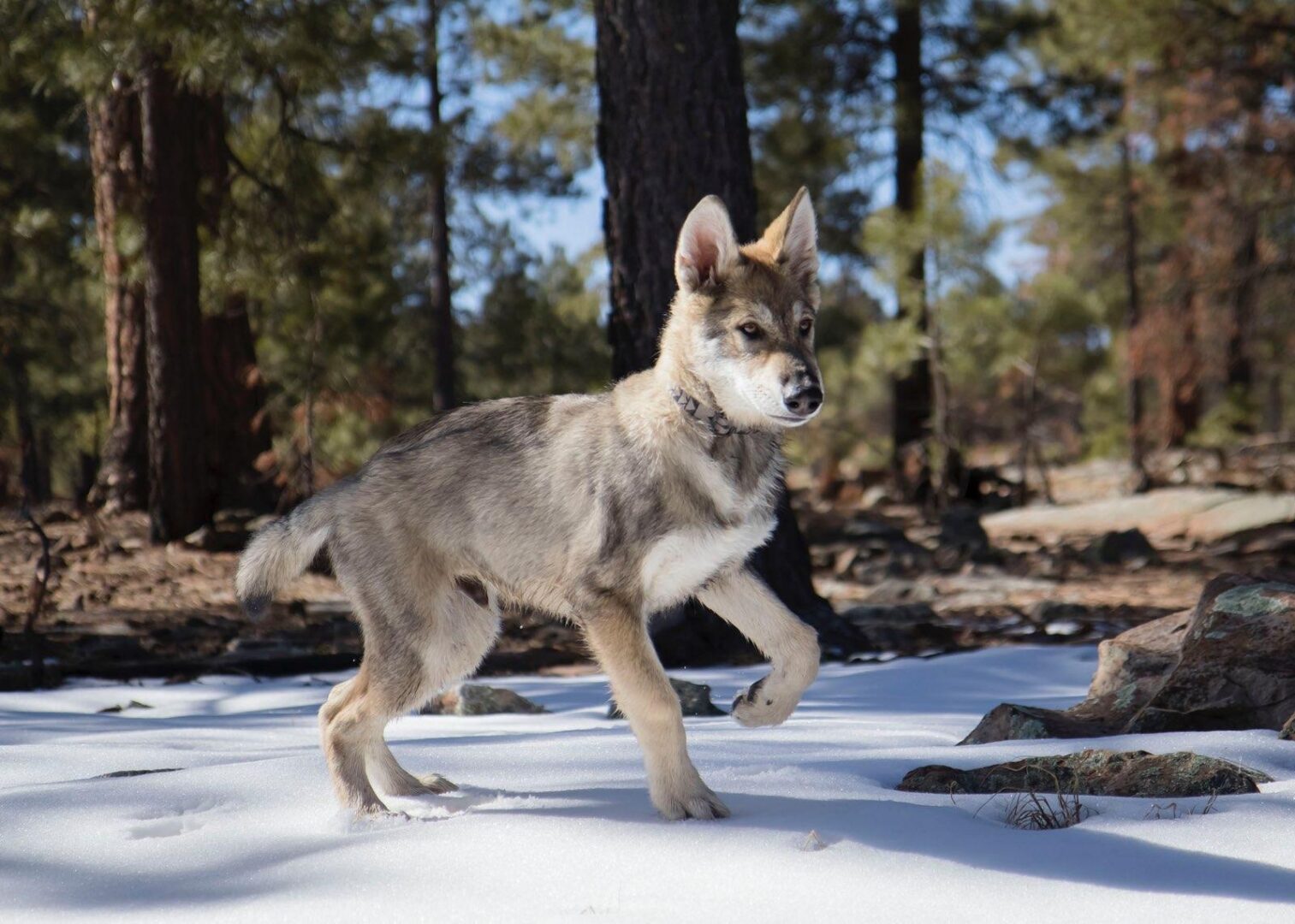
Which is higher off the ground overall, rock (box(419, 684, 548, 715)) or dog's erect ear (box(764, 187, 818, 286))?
dog's erect ear (box(764, 187, 818, 286))

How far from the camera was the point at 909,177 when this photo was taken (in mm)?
18766

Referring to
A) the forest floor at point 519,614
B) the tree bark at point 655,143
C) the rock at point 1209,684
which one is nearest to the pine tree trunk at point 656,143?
the tree bark at point 655,143

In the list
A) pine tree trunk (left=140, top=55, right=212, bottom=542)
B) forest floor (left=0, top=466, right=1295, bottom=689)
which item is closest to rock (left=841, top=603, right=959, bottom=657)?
forest floor (left=0, top=466, right=1295, bottom=689)

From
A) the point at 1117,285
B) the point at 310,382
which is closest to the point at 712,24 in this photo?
the point at 310,382

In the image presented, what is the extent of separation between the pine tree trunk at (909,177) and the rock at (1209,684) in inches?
508

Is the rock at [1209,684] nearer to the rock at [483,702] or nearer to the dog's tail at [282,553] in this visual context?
the rock at [483,702]

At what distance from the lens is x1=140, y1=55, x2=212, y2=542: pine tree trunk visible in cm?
1054

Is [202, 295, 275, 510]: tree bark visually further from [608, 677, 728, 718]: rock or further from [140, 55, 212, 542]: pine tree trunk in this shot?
[608, 677, 728, 718]: rock

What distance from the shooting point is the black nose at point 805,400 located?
3.62 m

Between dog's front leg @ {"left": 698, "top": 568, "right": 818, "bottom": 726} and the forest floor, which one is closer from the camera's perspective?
dog's front leg @ {"left": 698, "top": 568, "right": 818, "bottom": 726}

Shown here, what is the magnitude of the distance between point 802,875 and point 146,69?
8.10 meters

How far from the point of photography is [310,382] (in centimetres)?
1005

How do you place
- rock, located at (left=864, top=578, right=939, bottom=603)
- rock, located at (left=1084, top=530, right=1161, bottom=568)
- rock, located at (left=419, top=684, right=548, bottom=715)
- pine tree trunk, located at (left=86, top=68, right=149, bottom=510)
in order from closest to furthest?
rock, located at (left=419, top=684, right=548, bottom=715), rock, located at (left=864, top=578, right=939, bottom=603), rock, located at (left=1084, top=530, right=1161, bottom=568), pine tree trunk, located at (left=86, top=68, right=149, bottom=510)

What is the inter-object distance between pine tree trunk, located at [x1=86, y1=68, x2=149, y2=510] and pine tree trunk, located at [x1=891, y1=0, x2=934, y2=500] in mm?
10213
